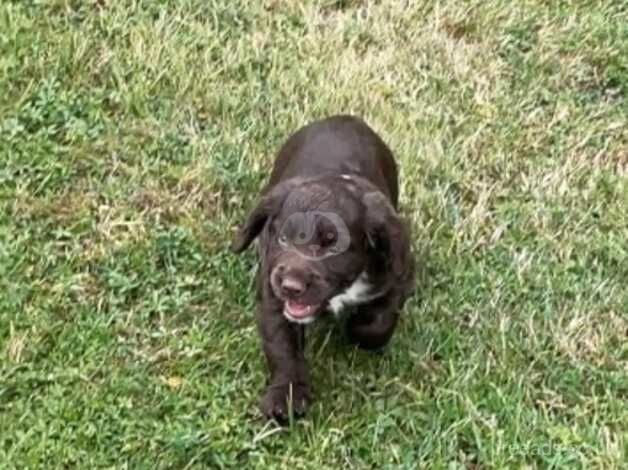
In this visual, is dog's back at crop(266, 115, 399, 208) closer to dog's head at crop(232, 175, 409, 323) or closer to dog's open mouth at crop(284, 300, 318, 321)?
dog's head at crop(232, 175, 409, 323)

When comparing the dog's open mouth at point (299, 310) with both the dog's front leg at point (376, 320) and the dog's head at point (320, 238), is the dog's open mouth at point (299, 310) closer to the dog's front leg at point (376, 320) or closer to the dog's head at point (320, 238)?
the dog's head at point (320, 238)

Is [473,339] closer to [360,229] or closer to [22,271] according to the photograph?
[360,229]

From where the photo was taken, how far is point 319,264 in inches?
185

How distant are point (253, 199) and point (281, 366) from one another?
132 centimetres

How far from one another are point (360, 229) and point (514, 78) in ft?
9.22

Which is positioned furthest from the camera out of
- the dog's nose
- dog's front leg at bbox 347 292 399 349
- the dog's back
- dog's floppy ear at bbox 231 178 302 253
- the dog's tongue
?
the dog's back

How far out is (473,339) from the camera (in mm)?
5449

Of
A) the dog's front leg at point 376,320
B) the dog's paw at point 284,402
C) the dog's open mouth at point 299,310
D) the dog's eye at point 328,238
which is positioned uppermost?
the dog's eye at point 328,238

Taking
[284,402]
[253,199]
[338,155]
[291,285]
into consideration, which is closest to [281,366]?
[284,402]

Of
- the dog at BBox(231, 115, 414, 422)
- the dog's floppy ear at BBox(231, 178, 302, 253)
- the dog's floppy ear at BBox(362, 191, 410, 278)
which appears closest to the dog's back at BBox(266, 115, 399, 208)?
the dog at BBox(231, 115, 414, 422)

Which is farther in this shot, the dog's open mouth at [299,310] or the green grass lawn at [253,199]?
the green grass lawn at [253,199]

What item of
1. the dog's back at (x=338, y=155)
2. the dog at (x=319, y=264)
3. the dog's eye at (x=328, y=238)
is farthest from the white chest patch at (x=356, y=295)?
the dog's back at (x=338, y=155)

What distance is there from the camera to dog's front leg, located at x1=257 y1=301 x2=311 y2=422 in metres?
4.96

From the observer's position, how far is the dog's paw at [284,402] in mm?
4945
